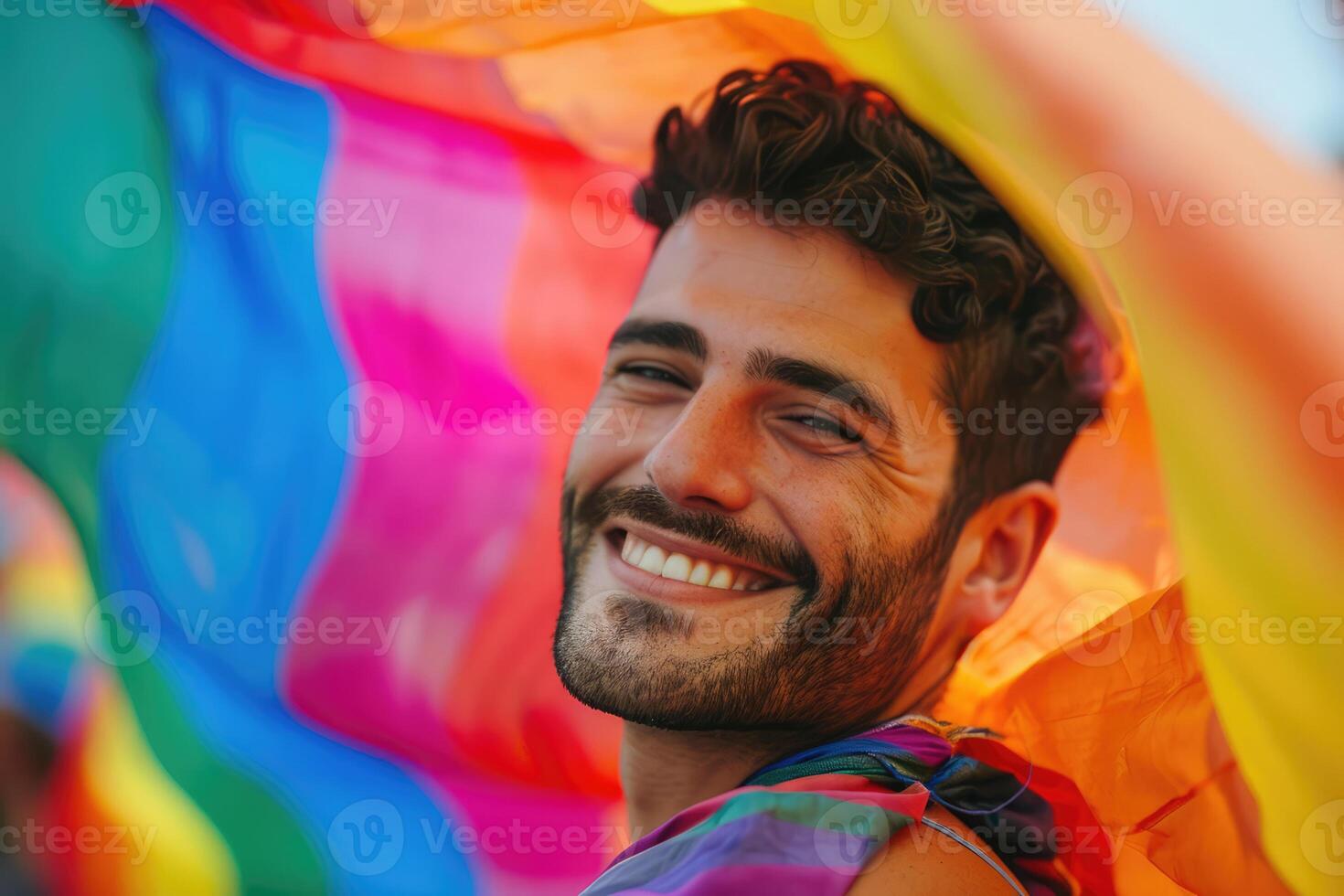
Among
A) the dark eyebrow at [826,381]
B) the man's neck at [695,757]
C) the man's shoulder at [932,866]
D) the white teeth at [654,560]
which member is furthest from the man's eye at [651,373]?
the man's shoulder at [932,866]

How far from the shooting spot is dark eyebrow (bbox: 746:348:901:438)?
91.0 inches

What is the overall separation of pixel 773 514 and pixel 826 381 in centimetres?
27

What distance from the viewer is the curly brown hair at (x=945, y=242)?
2.39 m

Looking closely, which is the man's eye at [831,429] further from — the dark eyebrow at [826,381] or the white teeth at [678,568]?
the white teeth at [678,568]

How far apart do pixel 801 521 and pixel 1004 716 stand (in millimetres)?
659

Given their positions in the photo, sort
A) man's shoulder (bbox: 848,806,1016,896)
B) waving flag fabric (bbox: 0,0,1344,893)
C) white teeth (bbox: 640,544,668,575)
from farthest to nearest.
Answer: waving flag fabric (bbox: 0,0,1344,893) → white teeth (bbox: 640,544,668,575) → man's shoulder (bbox: 848,806,1016,896)

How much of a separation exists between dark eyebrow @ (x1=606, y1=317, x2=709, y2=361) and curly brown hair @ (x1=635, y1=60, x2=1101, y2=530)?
0.32 m

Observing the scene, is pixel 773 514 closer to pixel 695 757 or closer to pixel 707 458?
pixel 707 458

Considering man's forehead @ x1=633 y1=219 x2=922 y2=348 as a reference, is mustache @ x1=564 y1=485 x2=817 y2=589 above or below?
below

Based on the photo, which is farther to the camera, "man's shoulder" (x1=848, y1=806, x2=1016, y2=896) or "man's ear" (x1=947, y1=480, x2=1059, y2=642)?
"man's ear" (x1=947, y1=480, x2=1059, y2=642)

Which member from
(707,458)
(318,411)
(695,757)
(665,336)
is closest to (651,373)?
(665,336)

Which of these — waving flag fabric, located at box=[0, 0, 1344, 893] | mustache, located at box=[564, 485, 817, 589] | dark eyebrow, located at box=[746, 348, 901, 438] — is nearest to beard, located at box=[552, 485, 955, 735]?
mustache, located at box=[564, 485, 817, 589]

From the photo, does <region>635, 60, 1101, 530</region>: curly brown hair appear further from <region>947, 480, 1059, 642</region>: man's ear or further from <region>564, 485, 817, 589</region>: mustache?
<region>564, 485, 817, 589</region>: mustache

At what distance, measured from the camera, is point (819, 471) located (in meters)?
2.30
